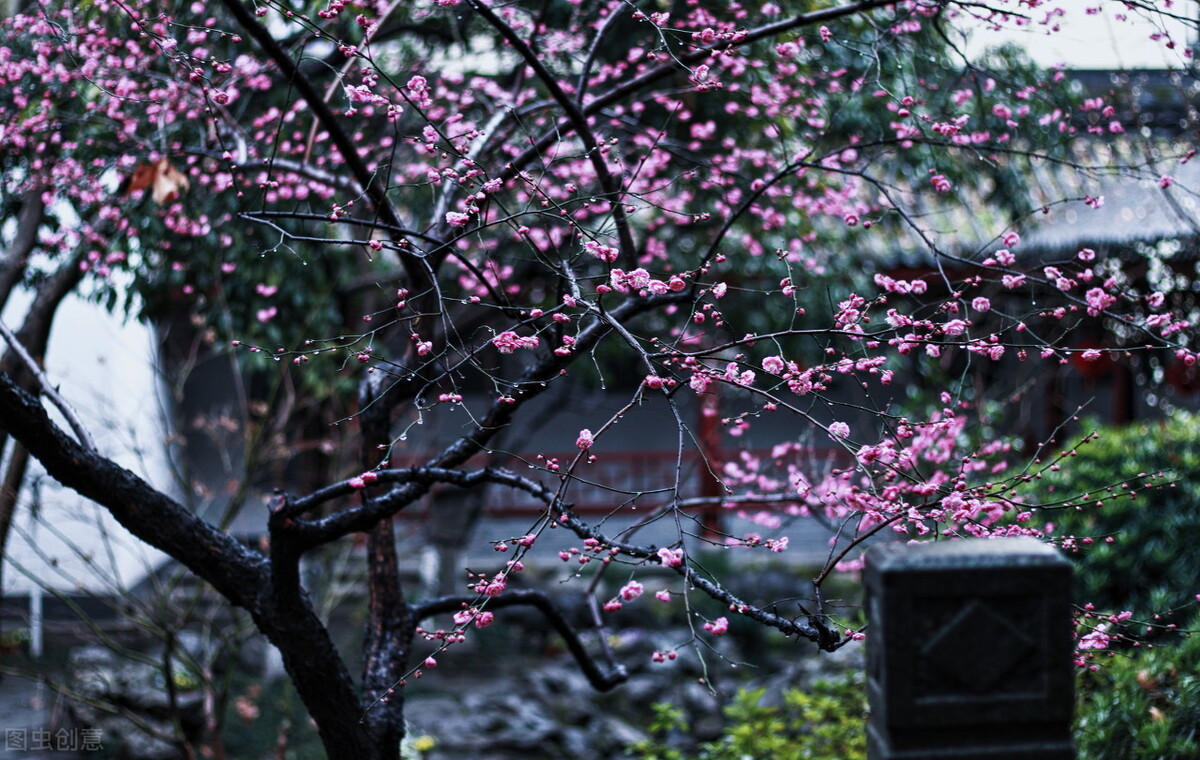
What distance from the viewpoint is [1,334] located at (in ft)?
12.1

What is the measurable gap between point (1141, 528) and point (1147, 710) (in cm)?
167

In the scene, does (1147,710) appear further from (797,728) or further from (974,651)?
(974,651)

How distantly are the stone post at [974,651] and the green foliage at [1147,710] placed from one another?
207 cm

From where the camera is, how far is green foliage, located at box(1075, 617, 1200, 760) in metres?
3.79

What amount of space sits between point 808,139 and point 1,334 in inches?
134

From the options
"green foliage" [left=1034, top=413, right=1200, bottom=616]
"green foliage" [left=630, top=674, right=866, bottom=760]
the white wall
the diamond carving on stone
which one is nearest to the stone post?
the diamond carving on stone

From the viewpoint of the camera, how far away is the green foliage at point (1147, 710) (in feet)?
12.4

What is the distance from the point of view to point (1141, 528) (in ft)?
17.7

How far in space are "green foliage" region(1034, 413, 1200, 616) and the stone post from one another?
3473 mm

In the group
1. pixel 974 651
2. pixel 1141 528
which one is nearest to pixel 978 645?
pixel 974 651

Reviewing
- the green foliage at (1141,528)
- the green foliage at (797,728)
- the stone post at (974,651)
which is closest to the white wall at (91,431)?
the green foliage at (797,728)

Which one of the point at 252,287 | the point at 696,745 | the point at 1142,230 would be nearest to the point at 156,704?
the point at 252,287

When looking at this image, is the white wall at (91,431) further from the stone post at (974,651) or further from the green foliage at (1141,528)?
the stone post at (974,651)

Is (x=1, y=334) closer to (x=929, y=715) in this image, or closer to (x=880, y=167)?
(x=929, y=715)
